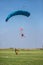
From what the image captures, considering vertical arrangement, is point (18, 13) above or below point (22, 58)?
above

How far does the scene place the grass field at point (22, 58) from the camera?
2920 millimetres

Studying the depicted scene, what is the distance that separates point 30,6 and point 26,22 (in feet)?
1.01

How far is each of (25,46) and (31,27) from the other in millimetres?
372

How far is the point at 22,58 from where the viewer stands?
296 cm

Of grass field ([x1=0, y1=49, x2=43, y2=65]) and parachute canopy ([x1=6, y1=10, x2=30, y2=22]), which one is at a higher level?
parachute canopy ([x1=6, y1=10, x2=30, y2=22])

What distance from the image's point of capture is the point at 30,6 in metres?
3.01

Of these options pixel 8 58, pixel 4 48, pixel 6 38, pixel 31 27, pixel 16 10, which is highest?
pixel 16 10

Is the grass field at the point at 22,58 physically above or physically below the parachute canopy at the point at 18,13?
below

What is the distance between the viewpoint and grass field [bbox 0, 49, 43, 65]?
115 inches

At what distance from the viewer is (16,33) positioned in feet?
9.87

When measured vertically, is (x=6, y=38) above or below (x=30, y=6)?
below

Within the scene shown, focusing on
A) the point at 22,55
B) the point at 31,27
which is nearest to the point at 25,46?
the point at 22,55

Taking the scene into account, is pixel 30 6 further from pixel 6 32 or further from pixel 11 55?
pixel 11 55

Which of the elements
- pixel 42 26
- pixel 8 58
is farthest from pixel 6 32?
pixel 42 26
